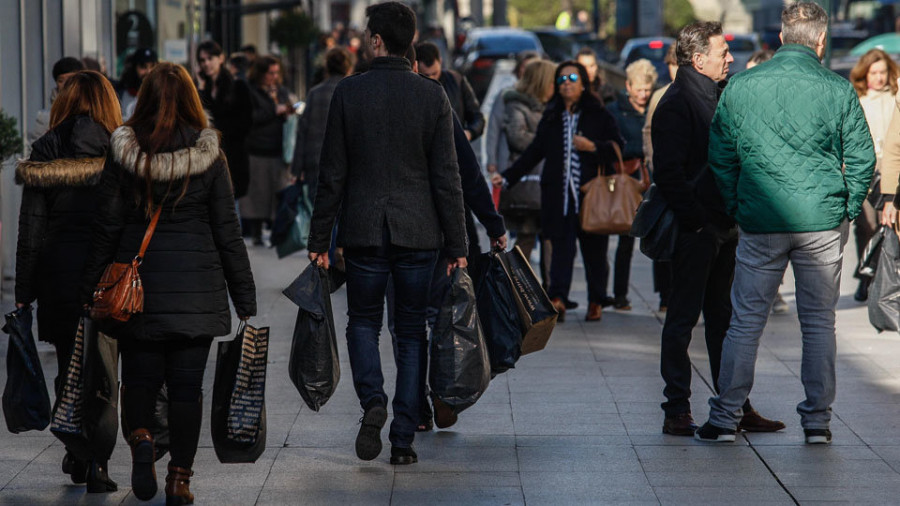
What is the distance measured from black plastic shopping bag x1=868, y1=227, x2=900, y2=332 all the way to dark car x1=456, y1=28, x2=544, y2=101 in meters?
21.9

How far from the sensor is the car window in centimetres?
3281

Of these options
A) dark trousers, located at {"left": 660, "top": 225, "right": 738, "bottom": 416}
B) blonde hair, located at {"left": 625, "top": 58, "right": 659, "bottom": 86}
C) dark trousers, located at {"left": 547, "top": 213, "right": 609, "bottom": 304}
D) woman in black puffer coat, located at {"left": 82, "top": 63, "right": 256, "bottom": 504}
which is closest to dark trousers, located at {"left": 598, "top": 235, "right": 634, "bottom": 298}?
dark trousers, located at {"left": 547, "top": 213, "right": 609, "bottom": 304}

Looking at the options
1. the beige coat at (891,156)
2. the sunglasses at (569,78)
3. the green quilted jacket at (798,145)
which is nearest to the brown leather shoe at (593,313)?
the sunglasses at (569,78)

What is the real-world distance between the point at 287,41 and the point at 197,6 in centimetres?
1148

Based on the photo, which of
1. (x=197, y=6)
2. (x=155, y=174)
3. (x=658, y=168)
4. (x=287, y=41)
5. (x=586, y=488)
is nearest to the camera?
(x=155, y=174)

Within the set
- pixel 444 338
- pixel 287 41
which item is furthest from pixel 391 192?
pixel 287 41

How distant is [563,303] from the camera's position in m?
10.2

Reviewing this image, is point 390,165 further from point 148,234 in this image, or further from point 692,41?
point 692,41

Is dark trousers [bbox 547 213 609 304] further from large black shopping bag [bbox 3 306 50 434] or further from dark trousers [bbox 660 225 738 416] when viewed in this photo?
large black shopping bag [bbox 3 306 50 434]

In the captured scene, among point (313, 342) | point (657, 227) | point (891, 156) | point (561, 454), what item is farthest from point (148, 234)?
point (891, 156)

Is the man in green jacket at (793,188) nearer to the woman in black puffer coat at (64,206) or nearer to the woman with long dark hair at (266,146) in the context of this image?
the woman in black puffer coat at (64,206)

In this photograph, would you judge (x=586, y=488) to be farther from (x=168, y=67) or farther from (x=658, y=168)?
(x=168, y=67)

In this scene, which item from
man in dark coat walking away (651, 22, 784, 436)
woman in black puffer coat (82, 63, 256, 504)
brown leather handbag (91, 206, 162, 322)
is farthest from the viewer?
man in dark coat walking away (651, 22, 784, 436)

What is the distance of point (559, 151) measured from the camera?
392 inches
